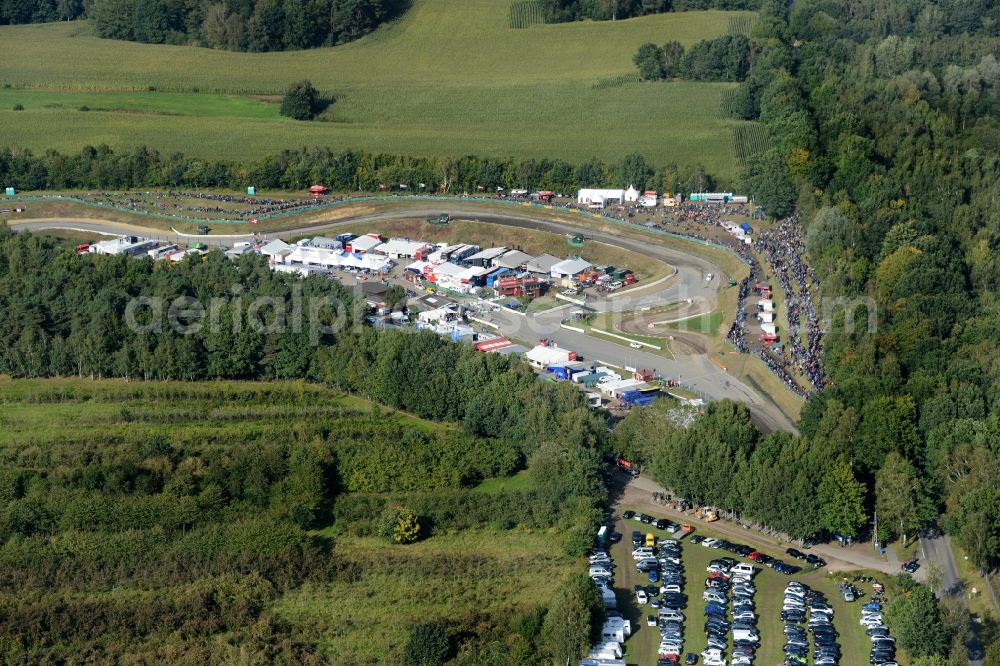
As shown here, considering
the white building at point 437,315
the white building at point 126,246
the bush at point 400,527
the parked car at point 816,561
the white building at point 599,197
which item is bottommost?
the parked car at point 816,561

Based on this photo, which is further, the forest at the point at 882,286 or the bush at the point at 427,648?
the forest at the point at 882,286

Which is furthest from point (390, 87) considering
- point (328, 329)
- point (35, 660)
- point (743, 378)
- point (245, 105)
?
point (35, 660)

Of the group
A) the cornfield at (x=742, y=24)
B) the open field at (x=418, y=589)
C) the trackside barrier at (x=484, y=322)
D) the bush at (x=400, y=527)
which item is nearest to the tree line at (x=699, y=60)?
the cornfield at (x=742, y=24)

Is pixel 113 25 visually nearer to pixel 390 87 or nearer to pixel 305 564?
pixel 390 87

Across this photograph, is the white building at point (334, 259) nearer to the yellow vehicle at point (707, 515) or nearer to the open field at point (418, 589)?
the open field at point (418, 589)

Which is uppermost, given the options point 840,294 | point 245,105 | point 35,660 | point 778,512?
point 245,105
